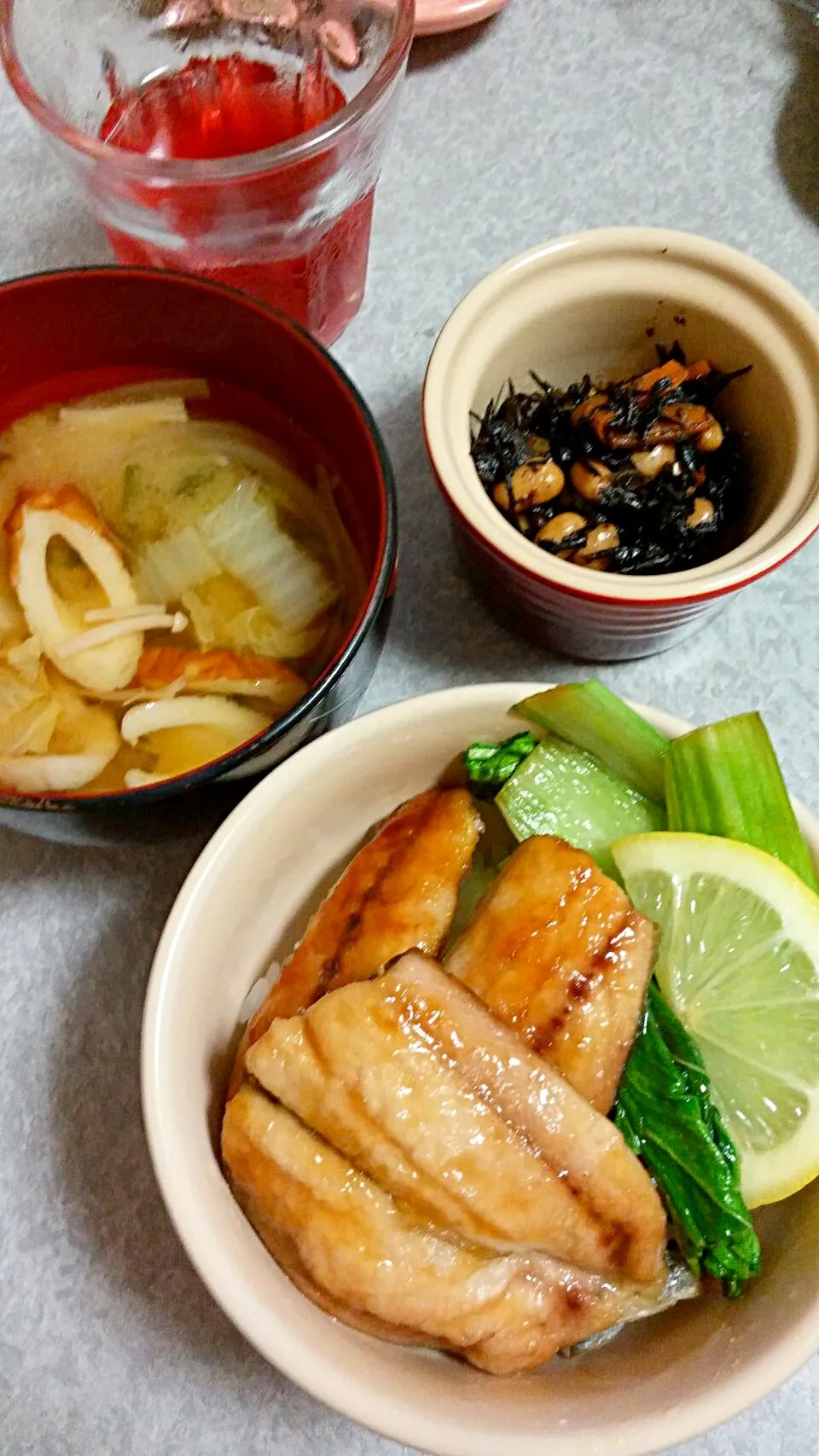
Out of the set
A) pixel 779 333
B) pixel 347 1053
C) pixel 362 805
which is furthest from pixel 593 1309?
pixel 779 333

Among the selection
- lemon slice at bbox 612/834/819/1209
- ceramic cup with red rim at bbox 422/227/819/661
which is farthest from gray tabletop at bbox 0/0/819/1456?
lemon slice at bbox 612/834/819/1209

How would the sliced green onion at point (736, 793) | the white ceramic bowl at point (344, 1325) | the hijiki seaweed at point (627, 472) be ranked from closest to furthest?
the white ceramic bowl at point (344, 1325) < the sliced green onion at point (736, 793) < the hijiki seaweed at point (627, 472)

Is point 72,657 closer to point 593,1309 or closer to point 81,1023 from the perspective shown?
point 81,1023

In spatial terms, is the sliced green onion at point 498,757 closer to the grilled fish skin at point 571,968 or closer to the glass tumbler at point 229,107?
the grilled fish skin at point 571,968

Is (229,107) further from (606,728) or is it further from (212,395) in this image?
(606,728)

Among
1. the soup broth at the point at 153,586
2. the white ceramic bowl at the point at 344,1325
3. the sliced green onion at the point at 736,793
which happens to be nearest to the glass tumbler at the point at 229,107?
the soup broth at the point at 153,586

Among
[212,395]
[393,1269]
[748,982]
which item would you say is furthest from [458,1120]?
[212,395]

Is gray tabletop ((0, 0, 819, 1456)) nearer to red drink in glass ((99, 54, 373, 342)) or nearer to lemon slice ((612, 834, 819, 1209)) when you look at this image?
red drink in glass ((99, 54, 373, 342))
